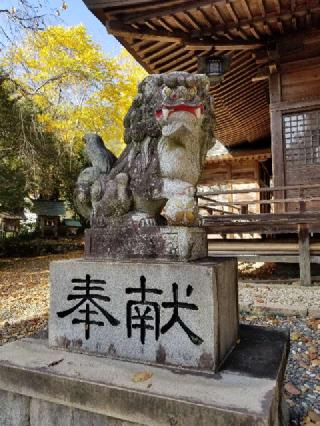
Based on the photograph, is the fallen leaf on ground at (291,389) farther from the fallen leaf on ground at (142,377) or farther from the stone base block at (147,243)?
the fallen leaf on ground at (142,377)

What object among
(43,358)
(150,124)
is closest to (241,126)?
(150,124)

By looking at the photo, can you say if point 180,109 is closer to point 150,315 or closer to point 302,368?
point 150,315

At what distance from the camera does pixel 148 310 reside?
2082 mm

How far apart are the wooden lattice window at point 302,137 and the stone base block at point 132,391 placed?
18.5ft

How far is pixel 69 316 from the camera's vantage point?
234cm

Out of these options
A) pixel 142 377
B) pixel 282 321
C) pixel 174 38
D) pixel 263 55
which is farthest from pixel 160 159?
pixel 263 55

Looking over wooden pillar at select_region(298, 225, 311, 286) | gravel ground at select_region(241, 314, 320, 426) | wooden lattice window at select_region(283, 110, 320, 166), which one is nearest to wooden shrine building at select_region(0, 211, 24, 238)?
wooden lattice window at select_region(283, 110, 320, 166)

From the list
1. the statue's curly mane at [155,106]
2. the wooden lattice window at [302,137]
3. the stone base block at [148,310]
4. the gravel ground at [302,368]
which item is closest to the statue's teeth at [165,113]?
the statue's curly mane at [155,106]

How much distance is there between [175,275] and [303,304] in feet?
12.0

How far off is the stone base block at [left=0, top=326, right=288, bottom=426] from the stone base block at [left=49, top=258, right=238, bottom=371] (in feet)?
0.33

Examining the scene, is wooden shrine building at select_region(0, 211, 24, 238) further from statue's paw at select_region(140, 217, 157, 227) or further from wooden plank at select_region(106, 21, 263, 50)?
statue's paw at select_region(140, 217, 157, 227)

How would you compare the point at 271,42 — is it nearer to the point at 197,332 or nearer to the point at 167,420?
the point at 197,332

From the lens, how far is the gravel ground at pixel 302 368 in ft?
8.26

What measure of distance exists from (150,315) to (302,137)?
629 cm
